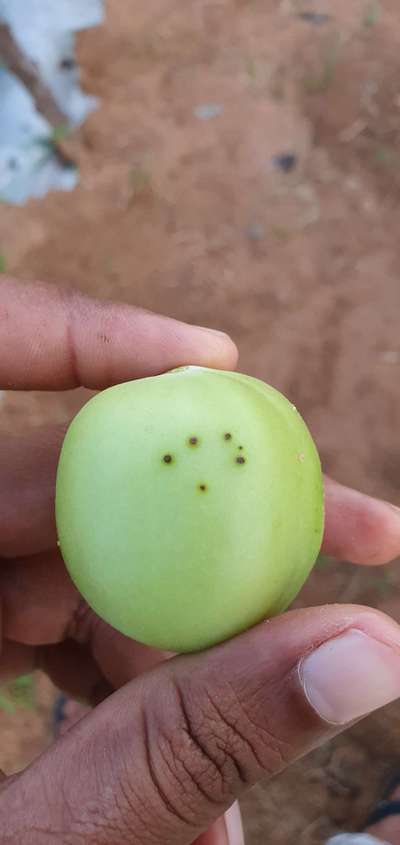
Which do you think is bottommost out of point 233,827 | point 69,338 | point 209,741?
point 233,827

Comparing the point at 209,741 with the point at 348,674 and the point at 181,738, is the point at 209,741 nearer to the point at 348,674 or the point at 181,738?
the point at 181,738

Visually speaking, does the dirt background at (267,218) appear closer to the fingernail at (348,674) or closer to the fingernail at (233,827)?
the fingernail at (233,827)

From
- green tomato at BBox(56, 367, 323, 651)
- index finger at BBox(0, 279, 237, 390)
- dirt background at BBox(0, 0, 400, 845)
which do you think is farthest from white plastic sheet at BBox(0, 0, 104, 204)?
green tomato at BBox(56, 367, 323, 651)

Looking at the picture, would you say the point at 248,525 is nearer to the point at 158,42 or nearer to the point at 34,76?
the point at 34,76

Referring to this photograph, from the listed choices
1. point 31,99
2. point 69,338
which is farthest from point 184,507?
point 31,99

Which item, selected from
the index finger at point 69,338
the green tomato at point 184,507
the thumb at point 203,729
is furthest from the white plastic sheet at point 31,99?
the thumb at point 203,729
